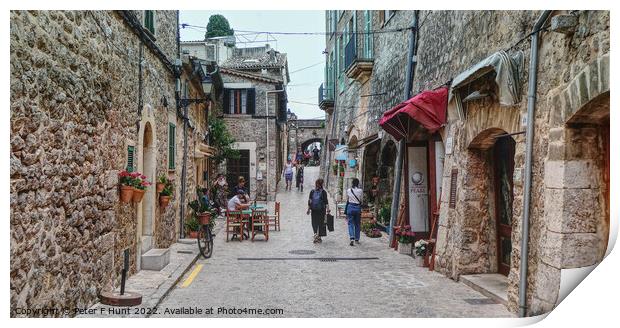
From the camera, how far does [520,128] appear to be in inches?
256

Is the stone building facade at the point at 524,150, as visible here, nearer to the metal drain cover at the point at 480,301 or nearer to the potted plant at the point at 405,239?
the metal drain cover at the point at 480,301

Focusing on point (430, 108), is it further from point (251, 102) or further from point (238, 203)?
point (251, 102)

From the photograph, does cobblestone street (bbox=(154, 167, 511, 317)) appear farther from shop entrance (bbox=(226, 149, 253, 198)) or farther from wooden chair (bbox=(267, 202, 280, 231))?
shop entrance (bbox=(226, 149, 253, 198))

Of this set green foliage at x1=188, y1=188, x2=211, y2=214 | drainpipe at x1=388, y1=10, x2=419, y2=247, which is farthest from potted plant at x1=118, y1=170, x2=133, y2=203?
drainpipe at x1=388, y1=10, x2=419, y2=247

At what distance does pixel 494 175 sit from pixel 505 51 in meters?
2.09

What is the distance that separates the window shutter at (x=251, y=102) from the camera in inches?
995

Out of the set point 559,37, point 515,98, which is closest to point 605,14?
point 559,37

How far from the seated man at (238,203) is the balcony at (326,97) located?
1430 cm

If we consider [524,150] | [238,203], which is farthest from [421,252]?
[238,203]

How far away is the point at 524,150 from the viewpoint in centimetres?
643

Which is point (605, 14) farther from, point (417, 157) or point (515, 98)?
point (417, 157)

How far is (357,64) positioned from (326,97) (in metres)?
10.4

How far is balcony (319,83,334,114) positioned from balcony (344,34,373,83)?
8348 mm

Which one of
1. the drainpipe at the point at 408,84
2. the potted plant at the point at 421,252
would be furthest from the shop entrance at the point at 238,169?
the potted plant at the point at 421,252
